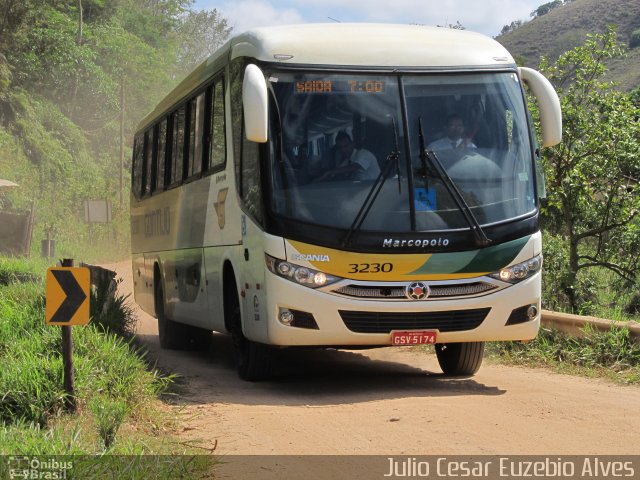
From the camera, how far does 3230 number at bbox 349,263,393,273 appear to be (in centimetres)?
1011

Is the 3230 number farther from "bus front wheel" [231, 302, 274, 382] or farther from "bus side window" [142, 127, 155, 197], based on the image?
"bus side window" [142, 127, 155, 197]

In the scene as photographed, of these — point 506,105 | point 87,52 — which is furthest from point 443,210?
point 87,52

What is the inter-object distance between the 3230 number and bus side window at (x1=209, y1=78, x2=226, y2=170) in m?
2.40

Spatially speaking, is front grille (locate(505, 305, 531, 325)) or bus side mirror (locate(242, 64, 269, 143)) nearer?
bus side mirror (locate(242, 64, 269, 143))

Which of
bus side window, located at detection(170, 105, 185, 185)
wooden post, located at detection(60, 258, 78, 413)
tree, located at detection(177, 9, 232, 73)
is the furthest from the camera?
tree, located at detection(177, 9, 232, 73)

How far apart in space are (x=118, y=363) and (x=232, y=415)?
1.18 metres

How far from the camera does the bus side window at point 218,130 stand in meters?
12.0

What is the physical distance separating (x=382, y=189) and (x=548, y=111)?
6.00ft

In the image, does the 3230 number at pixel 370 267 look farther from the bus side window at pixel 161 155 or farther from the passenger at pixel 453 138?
the bus side window at pixel 161 155

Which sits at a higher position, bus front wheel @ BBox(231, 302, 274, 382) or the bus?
the bus

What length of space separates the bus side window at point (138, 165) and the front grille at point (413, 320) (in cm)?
934

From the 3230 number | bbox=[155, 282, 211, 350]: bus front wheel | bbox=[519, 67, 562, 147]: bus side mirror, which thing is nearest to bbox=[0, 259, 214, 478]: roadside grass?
the 3230 number

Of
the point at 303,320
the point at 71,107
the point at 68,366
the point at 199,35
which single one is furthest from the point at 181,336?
the point at 199,35

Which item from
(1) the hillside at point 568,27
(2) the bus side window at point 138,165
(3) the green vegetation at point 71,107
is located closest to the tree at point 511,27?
(1) the hillside at point 568,27
